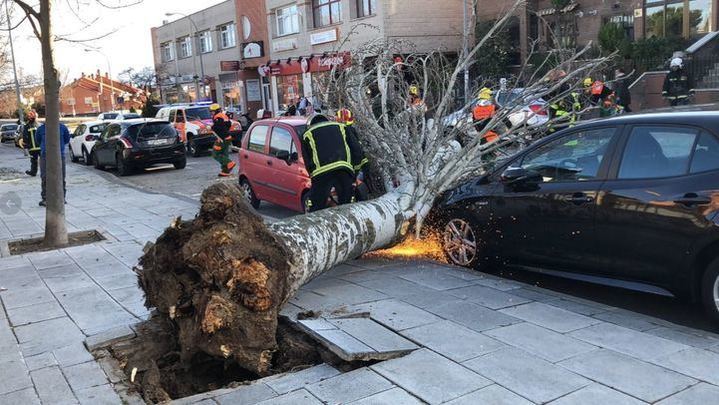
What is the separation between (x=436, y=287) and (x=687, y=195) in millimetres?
2113

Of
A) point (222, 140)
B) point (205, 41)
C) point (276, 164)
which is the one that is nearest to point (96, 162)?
point (222, 140)

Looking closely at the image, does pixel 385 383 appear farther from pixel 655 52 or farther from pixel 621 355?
pixel 655 52

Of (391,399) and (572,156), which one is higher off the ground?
(572,156)

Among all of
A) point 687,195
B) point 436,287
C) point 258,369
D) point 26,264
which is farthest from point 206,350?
point 26,264

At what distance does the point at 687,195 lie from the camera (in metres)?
4.43

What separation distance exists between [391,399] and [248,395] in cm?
84

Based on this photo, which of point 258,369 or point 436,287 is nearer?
point 258,369

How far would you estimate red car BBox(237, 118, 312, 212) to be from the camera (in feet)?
29.8

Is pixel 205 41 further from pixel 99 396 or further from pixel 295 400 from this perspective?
pixel 295 400

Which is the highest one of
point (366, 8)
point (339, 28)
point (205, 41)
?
point (205, 41)

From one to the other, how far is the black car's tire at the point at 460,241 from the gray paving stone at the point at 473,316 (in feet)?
3.62

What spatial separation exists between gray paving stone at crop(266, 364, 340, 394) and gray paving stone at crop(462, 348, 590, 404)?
854 mm

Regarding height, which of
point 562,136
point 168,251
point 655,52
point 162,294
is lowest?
point 162,294

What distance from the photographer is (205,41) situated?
159 feet
